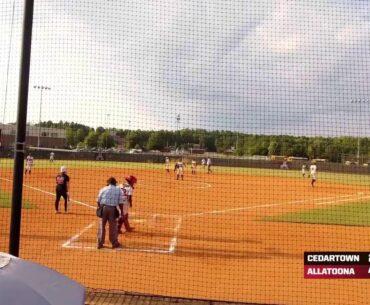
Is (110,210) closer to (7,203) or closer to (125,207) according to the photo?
(125,207)


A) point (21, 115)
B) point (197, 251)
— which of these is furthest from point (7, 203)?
point (21, 115)

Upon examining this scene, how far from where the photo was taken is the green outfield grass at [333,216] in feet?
54.5

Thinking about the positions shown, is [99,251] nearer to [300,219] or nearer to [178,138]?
[178,138]

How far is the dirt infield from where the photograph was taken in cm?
788

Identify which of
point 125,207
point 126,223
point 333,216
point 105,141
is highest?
point 105,141

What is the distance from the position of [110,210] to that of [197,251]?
7.56ft

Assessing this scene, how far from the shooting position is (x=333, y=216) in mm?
18672

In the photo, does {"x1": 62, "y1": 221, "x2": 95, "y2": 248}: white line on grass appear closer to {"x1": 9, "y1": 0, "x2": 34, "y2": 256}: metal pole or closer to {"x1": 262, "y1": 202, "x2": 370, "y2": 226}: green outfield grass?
{"x1": 9, "y1": 0, "x2": 34, "y2": 256}: metal pole

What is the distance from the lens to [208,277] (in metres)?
8.49

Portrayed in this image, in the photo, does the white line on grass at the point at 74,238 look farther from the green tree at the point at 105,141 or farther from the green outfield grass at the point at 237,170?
the green outfield grass at the point at 237,170

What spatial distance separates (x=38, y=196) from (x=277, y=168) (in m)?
36.0

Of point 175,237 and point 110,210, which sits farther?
point 175,237

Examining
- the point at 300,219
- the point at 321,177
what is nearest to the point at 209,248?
the point at 300,219

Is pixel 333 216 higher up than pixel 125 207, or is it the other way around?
pixel 125 207
